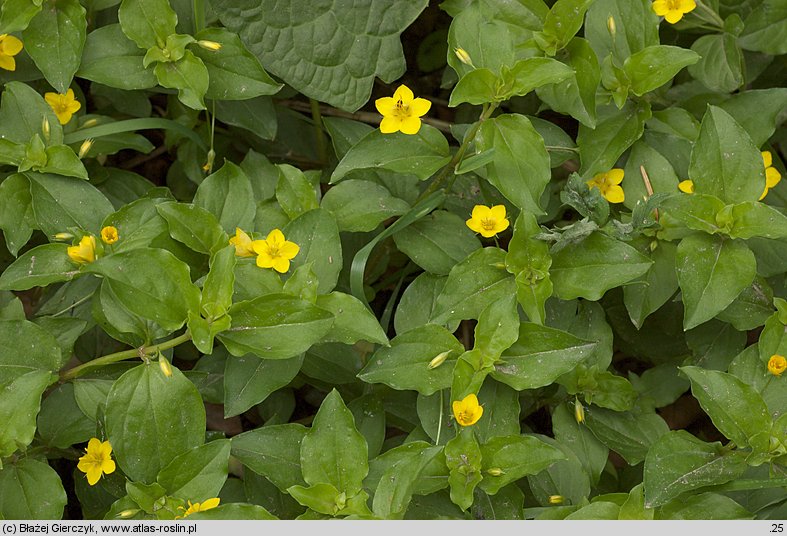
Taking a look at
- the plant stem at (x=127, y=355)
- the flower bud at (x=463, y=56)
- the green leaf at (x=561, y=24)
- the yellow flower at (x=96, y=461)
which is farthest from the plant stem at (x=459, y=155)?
the yellow flower at (x=96, y=461)

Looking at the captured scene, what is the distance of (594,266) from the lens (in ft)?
6.51

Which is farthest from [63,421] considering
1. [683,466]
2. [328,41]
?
[683,466]

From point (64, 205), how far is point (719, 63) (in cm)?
186

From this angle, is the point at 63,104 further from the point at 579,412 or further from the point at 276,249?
the point at 579,412

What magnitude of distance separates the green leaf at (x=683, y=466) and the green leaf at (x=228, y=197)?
1168mm

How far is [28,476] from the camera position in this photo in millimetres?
1931

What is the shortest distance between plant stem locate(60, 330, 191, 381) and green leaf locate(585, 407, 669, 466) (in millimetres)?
1102

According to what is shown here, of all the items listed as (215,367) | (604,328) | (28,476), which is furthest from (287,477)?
(604,328)

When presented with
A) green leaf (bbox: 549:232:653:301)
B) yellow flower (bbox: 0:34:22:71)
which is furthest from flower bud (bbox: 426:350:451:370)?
yellow flower (bbox: 0:34:22:71)

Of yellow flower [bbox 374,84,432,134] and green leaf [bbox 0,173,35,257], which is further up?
yellow flower [bbox 374,84,432,134]

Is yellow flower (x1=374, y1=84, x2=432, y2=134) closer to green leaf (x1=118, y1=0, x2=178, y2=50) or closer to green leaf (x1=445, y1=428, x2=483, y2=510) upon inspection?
green leaf (x1=118, y1=0, x2=178, y2=50)

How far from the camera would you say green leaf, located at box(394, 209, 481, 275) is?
6.99ft

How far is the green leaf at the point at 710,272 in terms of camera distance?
76.1 inches

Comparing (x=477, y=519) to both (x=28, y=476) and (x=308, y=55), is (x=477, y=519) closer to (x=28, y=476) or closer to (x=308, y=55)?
(x=28, y=476)
